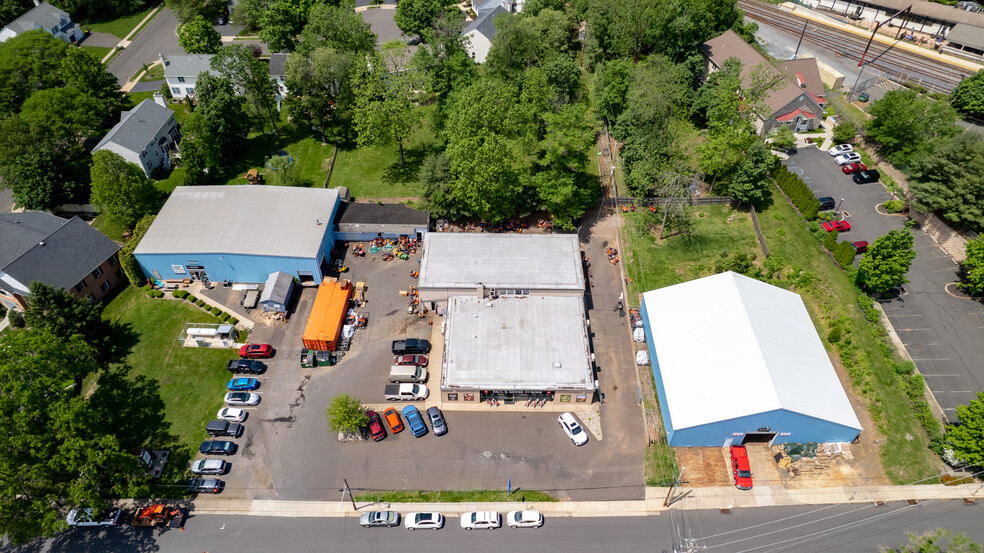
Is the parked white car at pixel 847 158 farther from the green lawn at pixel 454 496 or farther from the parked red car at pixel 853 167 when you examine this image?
the green lawn at pixel 454 496

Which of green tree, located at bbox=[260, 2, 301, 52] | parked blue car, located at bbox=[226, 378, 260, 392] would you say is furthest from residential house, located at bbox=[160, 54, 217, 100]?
parked blue car, located at bbox=[226, 378, 260, 392]

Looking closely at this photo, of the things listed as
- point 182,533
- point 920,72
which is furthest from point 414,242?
point 920,72

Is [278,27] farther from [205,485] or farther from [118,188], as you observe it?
[205,485]

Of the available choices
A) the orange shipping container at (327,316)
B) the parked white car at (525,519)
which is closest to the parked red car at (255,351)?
the orange shipping container at (327,316)

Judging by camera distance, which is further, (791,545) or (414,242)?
(414,242)

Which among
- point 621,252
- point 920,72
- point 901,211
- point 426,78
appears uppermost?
point 920,72

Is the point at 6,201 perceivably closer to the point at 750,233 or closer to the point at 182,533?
the point at 182,533
